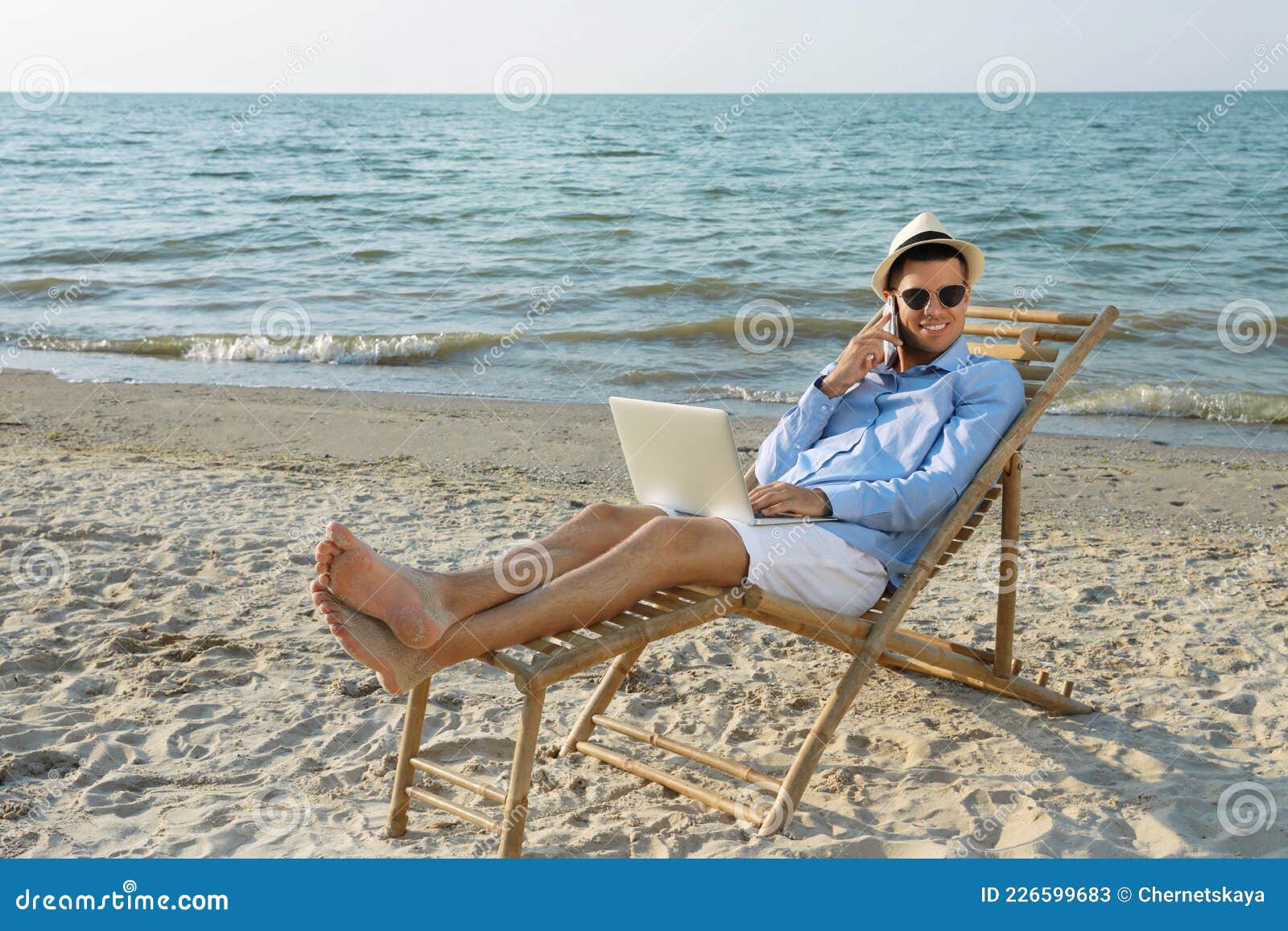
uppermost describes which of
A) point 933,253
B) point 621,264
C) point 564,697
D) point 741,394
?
point 933,253

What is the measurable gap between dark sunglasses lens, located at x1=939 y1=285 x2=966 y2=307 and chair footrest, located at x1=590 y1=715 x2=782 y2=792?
147cm

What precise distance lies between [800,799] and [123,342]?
889 centimetres

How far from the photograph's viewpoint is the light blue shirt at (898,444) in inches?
124

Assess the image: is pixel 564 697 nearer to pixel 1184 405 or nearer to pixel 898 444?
pixel 898 444

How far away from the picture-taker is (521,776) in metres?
2.48

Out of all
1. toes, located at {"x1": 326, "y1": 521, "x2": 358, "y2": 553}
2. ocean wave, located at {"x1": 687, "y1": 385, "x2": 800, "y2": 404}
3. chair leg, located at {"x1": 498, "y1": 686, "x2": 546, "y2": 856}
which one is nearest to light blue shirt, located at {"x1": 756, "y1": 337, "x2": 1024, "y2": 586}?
chair leg, located at {"x1": 498, "y1": 686, "x2": 546, "y2": 856}

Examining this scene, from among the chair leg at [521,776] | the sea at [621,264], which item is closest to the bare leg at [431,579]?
the chair leg at [521,776]

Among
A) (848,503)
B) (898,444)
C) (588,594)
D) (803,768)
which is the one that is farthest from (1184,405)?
(588,594)

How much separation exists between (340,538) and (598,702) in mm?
1145

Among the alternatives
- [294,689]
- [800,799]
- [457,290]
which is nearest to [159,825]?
[294,689]

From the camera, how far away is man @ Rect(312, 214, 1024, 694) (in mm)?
2521

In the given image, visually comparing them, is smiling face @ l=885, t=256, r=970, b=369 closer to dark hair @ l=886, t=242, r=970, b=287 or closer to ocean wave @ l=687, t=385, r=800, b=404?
dark hair @ l=886, t=242, r=970, b=287

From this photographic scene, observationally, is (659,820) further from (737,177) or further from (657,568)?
(737,177)

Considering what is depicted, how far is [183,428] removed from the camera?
7.16m
